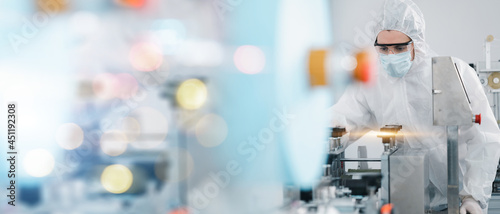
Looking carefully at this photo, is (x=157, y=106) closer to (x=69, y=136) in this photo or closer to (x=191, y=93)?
(x=191, y=93)

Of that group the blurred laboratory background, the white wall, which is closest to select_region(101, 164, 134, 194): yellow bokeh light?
the blurred laboratory background

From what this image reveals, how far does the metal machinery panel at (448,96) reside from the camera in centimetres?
130

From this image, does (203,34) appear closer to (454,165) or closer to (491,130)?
(454,165)

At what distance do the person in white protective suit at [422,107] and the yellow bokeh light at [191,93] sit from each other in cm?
79

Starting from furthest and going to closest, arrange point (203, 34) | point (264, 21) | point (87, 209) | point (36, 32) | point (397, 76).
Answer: point (397, 76) < point (264, 21) < point (36, 32) < point (203, 34) < point (87, 209)

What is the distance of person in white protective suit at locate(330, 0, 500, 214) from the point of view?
158 cm

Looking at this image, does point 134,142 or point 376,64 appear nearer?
point 134,142

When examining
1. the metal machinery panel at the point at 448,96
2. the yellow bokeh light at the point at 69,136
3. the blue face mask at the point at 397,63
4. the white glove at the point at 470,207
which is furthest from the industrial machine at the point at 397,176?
the yellow bokeh light at the point at 69,136

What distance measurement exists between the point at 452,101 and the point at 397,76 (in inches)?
18.0

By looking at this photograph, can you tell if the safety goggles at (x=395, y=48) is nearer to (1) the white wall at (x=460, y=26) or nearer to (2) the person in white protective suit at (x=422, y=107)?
(2) the person in white protective suit at (x=422, y=107)

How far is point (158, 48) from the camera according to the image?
1.41 meters

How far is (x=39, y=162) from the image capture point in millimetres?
1631

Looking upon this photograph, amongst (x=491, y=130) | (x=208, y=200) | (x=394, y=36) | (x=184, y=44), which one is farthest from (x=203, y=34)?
(x=491, y=130)

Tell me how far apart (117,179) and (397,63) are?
997 mm
